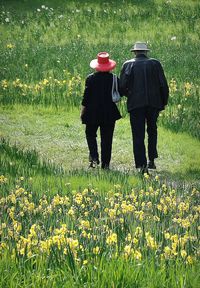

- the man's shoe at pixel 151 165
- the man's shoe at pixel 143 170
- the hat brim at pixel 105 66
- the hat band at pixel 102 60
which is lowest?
the man's shoe at pixel 151 165

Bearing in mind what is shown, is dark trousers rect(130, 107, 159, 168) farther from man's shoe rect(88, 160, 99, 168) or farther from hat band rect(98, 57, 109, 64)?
hat band rect(98, 57, 109, 64)

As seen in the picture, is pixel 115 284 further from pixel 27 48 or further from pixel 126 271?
pixel 27 48

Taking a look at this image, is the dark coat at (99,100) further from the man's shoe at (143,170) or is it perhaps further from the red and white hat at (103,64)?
the man's shoe at (143,170)

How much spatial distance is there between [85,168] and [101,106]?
967 mm

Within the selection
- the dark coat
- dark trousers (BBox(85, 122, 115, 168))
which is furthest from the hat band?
dark trousers (BBox(85, 122, 115, 168))

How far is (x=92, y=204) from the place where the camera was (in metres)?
7.58

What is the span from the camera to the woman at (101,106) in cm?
1055

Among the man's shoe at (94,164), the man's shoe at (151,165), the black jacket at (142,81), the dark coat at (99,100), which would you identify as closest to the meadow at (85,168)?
the man's shoe at (94,164)

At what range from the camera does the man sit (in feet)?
34.2

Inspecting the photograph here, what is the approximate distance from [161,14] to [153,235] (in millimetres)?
22588

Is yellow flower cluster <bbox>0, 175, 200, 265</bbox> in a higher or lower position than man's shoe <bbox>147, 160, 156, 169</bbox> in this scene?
higher

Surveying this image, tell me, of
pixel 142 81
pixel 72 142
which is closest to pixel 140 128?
pixel 142 81

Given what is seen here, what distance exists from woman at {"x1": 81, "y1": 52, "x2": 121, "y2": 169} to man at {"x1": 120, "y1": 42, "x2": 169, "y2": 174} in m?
0.23

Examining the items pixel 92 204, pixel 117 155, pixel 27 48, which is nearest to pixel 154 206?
pixel 92 204
